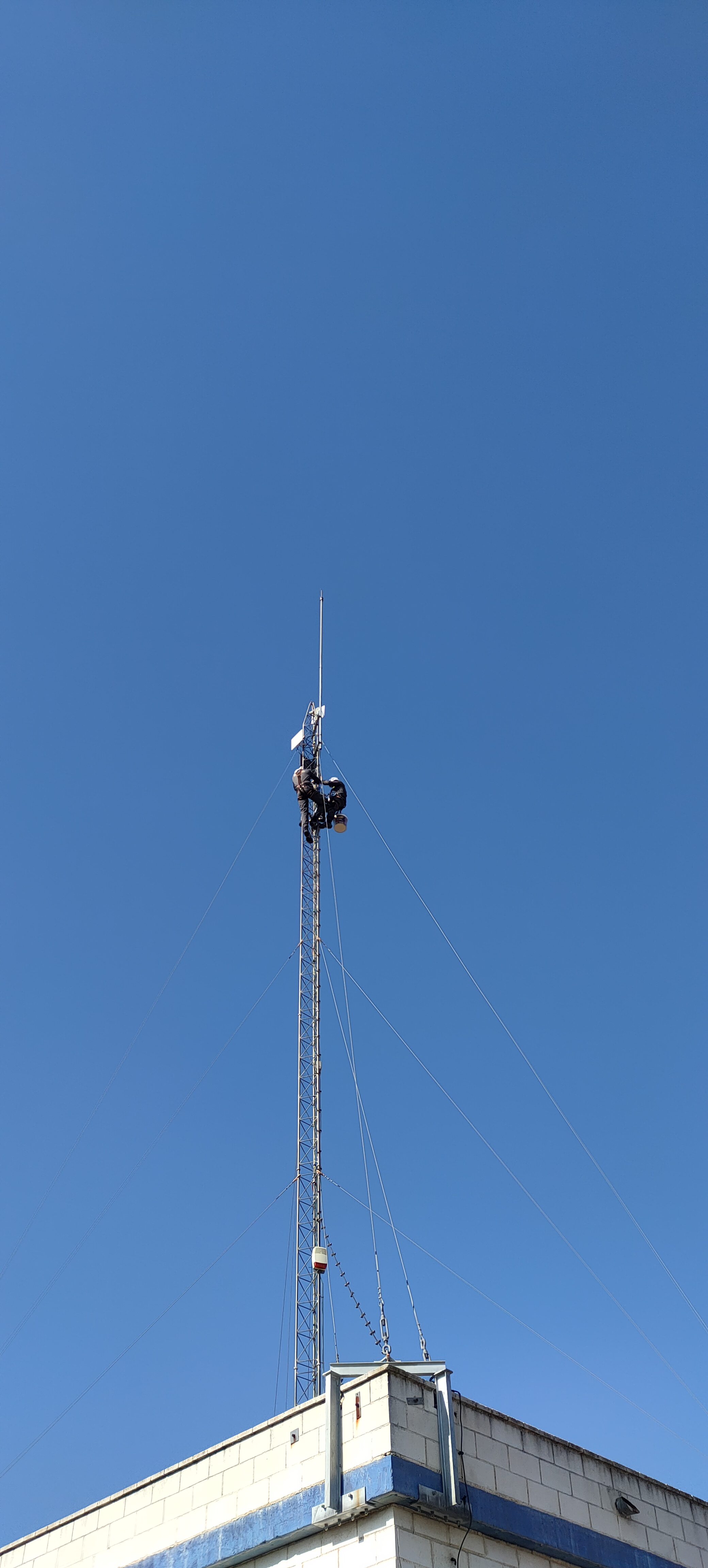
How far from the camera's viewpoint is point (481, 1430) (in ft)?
66.0

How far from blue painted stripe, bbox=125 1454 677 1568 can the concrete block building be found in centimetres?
2

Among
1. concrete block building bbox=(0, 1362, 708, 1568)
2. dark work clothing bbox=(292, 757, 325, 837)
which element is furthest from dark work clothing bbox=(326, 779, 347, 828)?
concrete block building bbox=(0, 1362, 708, 1568)

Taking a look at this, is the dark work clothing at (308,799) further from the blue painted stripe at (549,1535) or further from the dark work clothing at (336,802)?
the blue painted stripe at (549,1535)

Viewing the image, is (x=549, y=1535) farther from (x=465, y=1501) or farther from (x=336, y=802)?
(x=336, y=802)

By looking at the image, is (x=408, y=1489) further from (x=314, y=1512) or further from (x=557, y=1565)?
(x=557, y=1565)

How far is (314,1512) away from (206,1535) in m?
3.00

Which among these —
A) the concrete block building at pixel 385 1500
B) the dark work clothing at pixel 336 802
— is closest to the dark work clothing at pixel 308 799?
the dark work clothing at pixel 336 802

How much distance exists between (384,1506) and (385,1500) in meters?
0.23

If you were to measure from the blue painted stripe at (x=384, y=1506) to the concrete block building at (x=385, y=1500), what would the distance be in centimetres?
2

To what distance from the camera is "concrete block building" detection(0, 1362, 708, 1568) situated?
18.5 meters

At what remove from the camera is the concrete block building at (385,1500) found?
18453mm

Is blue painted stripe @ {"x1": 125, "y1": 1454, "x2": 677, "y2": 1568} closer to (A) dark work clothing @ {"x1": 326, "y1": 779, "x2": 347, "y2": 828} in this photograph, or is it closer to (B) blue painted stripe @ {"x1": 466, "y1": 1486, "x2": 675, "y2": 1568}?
(B) blue painted stripe @ {"x1": 466, "y1": 1486, "x2": 675, "y2": 1568}

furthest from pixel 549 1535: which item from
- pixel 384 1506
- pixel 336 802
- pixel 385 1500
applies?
pixel 336 802

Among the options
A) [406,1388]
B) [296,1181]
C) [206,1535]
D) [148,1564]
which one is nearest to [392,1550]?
[406,1388]
